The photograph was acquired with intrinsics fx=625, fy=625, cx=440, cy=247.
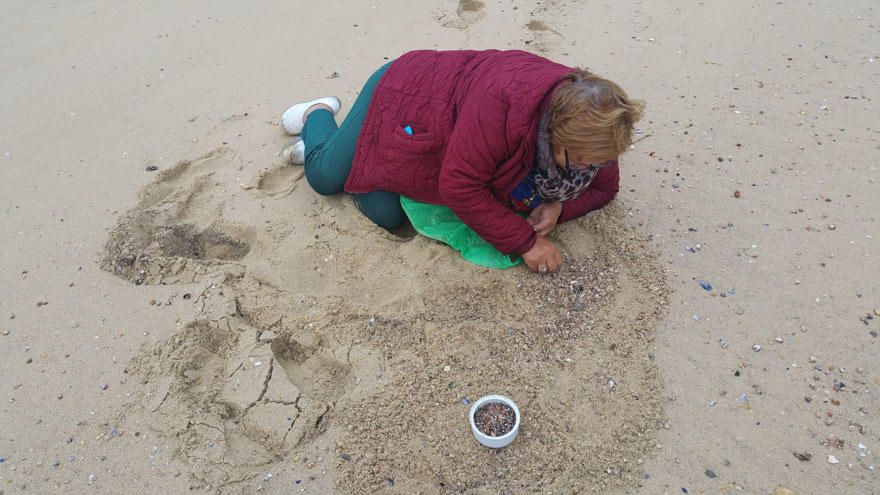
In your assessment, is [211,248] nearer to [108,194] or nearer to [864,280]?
[108,194]

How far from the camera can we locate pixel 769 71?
13.0ft

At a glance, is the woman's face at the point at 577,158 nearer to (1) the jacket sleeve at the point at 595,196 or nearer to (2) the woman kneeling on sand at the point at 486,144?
(2) the woman kneeling on sand at the point at 486,144

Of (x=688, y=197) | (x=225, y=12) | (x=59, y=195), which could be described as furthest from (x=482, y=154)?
(x=225, y=12)

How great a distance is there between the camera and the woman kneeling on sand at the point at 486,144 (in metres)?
2.23

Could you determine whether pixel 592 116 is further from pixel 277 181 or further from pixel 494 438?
pixel 277 181

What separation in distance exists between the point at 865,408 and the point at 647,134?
1.81m

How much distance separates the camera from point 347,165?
298 centimetres

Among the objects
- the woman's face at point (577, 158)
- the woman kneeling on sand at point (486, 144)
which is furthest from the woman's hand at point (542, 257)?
the woman's face at point (577, 158)

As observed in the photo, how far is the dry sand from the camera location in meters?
2.21

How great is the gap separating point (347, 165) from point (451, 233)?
600mm

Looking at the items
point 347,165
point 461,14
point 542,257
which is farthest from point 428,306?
point 461,14

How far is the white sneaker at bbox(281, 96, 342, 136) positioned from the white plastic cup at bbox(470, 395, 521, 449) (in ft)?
6.68

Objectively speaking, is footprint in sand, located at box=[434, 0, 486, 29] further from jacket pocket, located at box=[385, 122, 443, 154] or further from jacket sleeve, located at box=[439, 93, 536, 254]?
jacket sleeve, located at box=[439, 93, 536, 254]

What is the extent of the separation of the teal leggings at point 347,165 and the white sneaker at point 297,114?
483 millimetres
